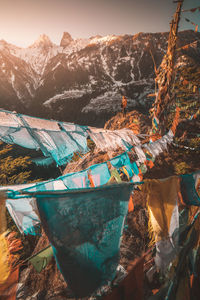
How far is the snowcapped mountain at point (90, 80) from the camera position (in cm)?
2882

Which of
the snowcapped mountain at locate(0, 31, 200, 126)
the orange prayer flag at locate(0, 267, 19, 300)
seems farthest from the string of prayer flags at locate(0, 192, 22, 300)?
the snowcapped mountain at locate(0, 31, 200, 126)

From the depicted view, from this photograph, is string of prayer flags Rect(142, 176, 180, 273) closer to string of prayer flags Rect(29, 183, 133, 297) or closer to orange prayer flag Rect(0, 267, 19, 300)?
string of prayer flags Rect(29, 183, 133, 297)

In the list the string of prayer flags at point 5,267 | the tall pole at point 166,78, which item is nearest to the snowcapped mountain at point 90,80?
the tall pole at point 166,78

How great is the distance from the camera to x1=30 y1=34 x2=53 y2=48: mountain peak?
49.5 meters

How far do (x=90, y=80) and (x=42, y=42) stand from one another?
32.3 metres

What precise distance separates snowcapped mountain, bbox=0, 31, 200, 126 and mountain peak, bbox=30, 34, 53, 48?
11975 mm

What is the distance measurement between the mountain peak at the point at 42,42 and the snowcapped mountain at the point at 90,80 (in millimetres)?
11975

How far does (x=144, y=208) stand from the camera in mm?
4559

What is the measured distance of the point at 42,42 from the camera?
4953 cm

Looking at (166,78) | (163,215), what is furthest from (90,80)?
(163,215)

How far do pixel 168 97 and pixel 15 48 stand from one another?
6095cm

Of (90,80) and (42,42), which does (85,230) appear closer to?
(90,80)

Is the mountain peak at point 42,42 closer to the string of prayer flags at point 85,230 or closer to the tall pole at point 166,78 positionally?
the tall pole at point 166,78

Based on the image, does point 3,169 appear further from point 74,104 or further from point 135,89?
point 135,89
